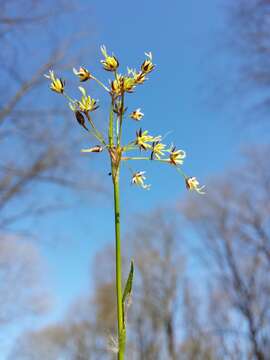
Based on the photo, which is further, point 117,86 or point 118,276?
point 117,86

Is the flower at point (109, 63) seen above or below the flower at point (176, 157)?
above

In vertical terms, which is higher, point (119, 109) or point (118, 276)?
point (119, 109)

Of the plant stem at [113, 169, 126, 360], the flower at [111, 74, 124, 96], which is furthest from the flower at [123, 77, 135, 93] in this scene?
the plant stem at [113, 169, 126, 360]

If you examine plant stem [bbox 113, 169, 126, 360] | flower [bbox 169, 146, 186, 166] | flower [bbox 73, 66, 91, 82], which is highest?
flower [bbox 73, 66, 91, 82]

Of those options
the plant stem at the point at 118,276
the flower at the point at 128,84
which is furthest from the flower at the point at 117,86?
the plant stem at the point at 118,276

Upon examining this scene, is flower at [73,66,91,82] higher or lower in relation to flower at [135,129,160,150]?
higher

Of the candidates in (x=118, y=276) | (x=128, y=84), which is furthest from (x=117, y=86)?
(x=118, y=276)

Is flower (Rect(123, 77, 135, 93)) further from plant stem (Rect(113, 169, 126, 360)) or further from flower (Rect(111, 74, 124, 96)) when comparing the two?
plant stem (Rect(113, 169, 126, 360))

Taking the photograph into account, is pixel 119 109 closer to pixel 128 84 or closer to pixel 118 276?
pixel 128 84

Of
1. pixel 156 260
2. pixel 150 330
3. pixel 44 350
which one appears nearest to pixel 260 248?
pixel 156 260

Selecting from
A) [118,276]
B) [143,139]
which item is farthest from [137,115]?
[118,276]

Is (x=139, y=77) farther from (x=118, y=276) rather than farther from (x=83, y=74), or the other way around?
(x=118, y=276)

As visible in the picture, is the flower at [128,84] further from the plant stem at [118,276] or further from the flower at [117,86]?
the plant stem at [118,276]
